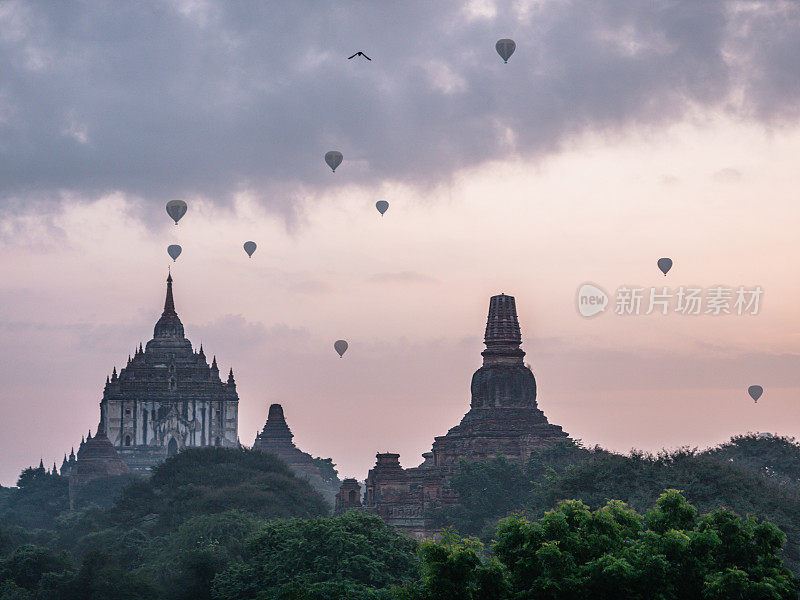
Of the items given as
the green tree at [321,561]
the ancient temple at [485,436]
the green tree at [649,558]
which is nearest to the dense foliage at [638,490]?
the ancient temple at [485,436]

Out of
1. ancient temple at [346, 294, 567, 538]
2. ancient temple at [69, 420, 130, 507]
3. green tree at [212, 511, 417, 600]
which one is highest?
ancient temple at [69, 420, 130, 507]

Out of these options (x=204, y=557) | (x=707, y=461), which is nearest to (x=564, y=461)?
(x=707, y=461)

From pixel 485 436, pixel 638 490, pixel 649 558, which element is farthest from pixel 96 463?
pixel 649 558

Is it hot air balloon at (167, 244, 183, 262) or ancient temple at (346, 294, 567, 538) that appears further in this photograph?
hot air balloon at (167, 244, 183, 262)

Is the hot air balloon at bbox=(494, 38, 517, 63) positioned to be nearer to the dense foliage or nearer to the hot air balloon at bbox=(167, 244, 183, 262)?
the dense foliage

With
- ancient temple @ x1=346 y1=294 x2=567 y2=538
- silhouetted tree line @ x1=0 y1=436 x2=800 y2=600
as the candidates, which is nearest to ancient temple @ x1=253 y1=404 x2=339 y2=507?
silhouetted tree line @ x1=0 y1=436 x2=800 y2=600

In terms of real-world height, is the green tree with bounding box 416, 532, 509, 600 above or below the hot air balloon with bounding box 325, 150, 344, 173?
below

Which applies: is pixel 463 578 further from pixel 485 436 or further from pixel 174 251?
pixel 174 251
